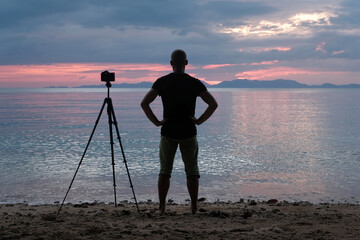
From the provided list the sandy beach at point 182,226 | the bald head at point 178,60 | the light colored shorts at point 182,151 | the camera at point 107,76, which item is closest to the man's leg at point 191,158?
the light colored shorts at point 182,151

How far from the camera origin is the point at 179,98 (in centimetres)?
594

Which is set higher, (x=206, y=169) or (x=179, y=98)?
(x=179, y=98)

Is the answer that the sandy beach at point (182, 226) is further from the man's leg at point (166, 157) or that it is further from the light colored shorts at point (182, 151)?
the light colored shorts at point (182, 151)

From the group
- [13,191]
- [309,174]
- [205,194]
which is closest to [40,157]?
[13,191]

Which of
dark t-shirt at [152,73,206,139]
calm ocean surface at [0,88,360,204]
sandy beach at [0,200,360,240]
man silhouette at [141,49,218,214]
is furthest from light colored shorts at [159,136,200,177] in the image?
calm ocean surface at [0,88,360,204]

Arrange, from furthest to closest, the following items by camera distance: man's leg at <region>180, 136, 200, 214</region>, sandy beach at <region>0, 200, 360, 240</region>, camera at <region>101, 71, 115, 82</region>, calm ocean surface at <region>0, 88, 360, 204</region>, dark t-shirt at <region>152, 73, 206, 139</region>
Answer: calm ocean surface at <region>0, 88, 360, 204</region>
camera at <region>101, 71, 115, 82</region>
man's leg at <region>180, 136, 200, 214</region>
dark t-shirt at <region>152, 73, 206, 139</region>
sandy beach at <region>0, 200, 360, 240</region>

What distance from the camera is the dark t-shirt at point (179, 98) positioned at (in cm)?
593

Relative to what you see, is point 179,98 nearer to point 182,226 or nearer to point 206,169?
point 182,226

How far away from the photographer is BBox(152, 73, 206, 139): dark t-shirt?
5934mm

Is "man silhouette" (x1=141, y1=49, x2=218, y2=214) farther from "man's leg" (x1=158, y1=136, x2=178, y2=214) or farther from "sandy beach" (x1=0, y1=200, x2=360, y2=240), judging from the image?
"sandy beach" (x1=0, y1=200, x2=360, y2=240)

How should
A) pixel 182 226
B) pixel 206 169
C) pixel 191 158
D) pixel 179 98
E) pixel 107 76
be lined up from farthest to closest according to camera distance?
pixel 206 169
pixel 107 76
pixel 191 158
pixel 179 98
pixel 182 226

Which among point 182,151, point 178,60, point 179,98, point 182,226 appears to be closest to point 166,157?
point 182,151

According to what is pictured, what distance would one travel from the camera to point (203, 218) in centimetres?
602

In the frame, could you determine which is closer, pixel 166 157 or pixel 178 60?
pixel 178 60
